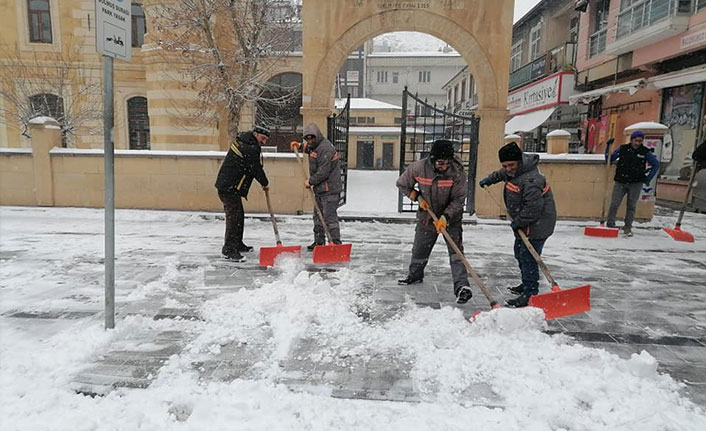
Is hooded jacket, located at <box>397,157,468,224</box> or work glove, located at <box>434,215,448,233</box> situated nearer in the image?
work glove, located at <box>434,215,448,233</box>

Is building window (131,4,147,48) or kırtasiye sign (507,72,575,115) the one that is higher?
building window (131,4,147,48)

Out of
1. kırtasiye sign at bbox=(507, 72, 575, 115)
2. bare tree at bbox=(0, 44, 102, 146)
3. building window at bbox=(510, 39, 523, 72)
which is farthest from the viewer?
building window at bbox=(510, 39, 523, 72)

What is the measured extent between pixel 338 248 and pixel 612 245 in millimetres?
4896

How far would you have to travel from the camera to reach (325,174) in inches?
247

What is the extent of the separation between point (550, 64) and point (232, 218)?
19284 millimetres

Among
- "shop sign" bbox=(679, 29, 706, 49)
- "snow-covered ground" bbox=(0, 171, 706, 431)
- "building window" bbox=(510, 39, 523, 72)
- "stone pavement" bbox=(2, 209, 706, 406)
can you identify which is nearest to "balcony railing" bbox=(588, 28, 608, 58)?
"shop sign" bbox=(679, 29, 706, 49)

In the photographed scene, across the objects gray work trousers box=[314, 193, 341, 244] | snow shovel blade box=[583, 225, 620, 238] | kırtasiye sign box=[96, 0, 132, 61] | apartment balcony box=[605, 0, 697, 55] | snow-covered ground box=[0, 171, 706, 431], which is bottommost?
snow-covered ground box=[0, 171, 706, 431]

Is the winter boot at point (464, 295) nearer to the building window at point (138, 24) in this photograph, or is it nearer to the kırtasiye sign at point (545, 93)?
the kırtasiye sign at point (545, 93)

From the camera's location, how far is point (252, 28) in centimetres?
1273

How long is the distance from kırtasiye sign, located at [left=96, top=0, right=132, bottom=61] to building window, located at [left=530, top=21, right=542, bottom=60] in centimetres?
2309

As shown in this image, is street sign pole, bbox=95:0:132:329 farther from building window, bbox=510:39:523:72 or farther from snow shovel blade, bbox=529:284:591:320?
building window, bbox=510:39:523:72

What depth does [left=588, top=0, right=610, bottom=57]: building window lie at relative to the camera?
16.3m

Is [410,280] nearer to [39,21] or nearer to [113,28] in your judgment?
[113,28]

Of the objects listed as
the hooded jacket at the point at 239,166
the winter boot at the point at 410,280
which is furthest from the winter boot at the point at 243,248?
the winter boot at the point at 410,280
